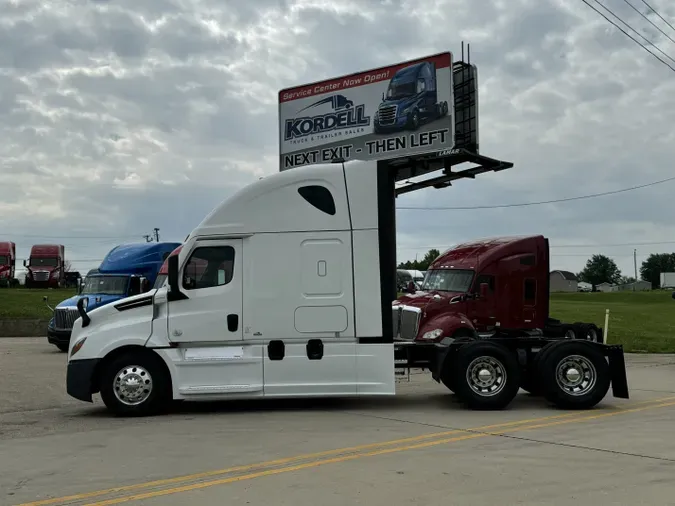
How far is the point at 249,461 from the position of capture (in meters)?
7.20

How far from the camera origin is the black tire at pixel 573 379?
1056 cm

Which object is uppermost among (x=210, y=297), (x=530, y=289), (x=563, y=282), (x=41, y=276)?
(x=563, y=282)

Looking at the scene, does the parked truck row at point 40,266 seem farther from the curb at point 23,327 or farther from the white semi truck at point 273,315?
the white semi truck at point 273,315

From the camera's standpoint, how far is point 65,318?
21953 mm

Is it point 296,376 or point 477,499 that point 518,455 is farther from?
point 296,376

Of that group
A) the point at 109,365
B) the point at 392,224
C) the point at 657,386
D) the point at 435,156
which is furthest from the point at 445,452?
the point at 435,156

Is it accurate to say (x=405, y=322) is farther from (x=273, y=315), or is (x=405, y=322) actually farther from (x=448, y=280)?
(x=273, y=315)

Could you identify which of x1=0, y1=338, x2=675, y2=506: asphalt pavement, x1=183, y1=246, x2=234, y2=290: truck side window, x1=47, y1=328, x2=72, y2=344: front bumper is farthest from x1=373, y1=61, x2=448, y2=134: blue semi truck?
x1=183, y1=246, x2=234, y2=290: truck side window

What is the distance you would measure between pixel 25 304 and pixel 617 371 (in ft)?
105

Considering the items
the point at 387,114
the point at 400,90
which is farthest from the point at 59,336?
the point at 400,90

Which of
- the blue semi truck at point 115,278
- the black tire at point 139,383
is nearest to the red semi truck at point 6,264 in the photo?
the blue semi truck at point 115,278

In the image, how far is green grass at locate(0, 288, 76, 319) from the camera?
3250 centimetres

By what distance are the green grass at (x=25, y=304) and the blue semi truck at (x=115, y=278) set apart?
11.2m

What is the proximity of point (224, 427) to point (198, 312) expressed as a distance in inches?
69.3
